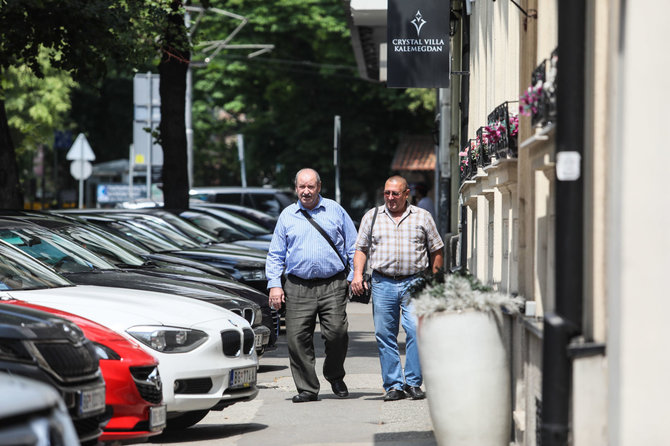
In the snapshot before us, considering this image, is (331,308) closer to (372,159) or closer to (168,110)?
(168,110)

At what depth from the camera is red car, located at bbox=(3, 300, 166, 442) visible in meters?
7.51

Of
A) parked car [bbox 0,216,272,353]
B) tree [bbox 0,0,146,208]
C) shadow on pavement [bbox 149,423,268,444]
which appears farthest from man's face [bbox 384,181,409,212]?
tree [bbox 0,0,146,208]

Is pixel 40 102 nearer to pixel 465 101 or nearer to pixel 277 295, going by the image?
pixel 465 101

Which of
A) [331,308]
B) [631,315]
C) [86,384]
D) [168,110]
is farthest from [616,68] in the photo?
[168,110]

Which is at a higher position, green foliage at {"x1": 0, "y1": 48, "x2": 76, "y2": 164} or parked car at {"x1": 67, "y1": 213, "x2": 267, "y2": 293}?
green foliage at {"x1": 0, "y1": 48, "x2": 76, "y2": 164}

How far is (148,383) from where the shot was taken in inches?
303

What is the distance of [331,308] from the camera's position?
1058cm

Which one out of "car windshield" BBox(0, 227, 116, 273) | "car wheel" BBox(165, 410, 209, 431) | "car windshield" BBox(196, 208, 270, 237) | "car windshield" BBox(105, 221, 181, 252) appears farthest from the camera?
"car windshield" BBox(196, 208, 270, 237)

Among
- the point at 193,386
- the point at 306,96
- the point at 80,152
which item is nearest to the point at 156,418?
the point at 193,386

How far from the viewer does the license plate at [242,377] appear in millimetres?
8633

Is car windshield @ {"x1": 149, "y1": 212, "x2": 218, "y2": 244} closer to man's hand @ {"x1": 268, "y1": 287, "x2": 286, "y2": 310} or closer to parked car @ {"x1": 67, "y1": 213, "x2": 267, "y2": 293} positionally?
parked car @ {"x1": 67, "y1": 213, "x2": 267, "y2": 293}

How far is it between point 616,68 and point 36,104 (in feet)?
Answer: 143

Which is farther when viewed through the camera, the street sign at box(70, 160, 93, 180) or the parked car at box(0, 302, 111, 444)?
the street sign at box(70, 160, 93, 180)

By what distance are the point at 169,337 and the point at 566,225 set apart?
357cm
